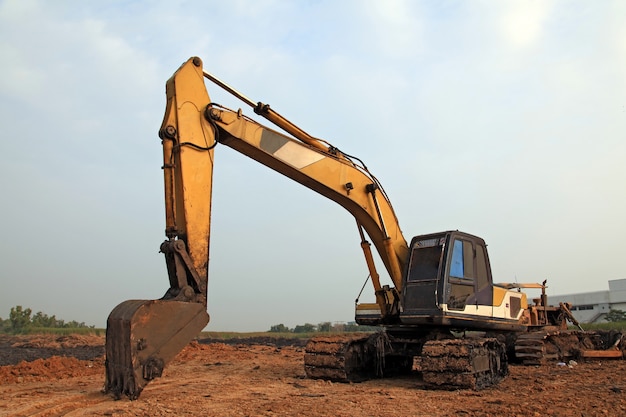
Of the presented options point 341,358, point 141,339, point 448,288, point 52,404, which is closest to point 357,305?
point 341,358

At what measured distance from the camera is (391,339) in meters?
10.2

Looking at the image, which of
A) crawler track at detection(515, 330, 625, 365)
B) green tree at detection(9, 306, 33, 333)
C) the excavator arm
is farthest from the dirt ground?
green tree at detection(9, 306, 33, 333)

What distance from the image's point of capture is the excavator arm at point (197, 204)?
6598 millimetres

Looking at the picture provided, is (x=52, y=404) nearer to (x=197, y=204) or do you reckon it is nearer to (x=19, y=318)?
(x=197, y=204)

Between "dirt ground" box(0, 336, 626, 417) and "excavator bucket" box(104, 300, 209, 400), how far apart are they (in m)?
0.33

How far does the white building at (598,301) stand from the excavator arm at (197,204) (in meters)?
59.6

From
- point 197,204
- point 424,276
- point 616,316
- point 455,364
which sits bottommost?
point 455,364

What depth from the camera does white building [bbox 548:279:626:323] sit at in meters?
63.0

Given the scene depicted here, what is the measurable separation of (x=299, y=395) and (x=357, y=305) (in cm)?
312

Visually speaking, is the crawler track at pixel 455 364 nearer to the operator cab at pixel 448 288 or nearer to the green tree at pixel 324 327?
the operator cab at pixel 448 288

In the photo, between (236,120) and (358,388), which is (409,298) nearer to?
(358,388)

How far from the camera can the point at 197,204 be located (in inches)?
307

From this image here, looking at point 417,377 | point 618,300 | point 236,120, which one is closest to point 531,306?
point 417,377

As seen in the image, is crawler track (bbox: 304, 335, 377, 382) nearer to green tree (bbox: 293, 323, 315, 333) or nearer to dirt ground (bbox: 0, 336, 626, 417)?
Result: dirt ground (bbox: 0, 336, 626, 417)
